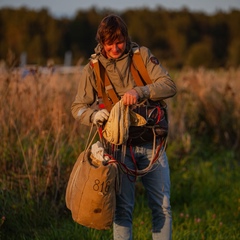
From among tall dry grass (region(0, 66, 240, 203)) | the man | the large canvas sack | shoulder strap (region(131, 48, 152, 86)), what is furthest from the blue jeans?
tall dry grass (region(0, 66, 240, 203))

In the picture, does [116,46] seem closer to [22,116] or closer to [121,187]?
[121,187]

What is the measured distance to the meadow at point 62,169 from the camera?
Answer: 416cm

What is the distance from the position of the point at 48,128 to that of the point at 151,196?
6.92 feet

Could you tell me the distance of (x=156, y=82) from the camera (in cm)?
308

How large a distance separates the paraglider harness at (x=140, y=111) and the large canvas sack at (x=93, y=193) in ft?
0.65

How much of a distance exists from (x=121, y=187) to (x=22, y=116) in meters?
Answer: 2.19

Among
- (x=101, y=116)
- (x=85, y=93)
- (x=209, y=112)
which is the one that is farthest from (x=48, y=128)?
(x=209, y=112)

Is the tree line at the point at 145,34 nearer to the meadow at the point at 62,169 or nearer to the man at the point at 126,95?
the meadow at the point at 62,169

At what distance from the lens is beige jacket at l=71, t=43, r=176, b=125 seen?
3064 mm

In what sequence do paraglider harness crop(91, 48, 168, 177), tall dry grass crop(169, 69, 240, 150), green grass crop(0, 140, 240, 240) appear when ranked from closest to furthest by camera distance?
paraglider harness crop(91, 48, 168, 177)
green grass crop(0, 140, 240, 240)
tall dry grass crop(169, 69, 240, 150)

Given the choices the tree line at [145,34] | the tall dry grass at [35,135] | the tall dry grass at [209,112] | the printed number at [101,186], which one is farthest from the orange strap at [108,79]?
the tree line at [145,34]

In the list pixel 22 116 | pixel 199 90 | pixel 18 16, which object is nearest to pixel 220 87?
pixel 199 90

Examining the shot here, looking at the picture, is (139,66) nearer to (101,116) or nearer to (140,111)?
(140,111)

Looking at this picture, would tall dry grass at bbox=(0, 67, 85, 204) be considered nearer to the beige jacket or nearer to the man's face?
the beige jacket
